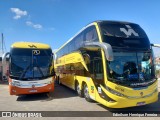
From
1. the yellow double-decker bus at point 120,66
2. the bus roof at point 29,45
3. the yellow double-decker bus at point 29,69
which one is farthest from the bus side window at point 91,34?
the bus roof at point 29,45

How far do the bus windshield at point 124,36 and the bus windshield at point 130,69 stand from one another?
1.40ft

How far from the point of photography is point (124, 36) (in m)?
8.89

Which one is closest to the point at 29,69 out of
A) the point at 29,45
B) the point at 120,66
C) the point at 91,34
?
the point at 29,45

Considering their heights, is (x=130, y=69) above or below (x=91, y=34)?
below

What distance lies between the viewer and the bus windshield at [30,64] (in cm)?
1188

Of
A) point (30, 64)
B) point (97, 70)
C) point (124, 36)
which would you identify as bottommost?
point (97, 70)

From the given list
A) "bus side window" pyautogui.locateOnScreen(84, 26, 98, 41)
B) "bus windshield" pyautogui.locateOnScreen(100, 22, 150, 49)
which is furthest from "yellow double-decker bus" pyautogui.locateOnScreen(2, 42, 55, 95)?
"bus windshield" pyautogui.locateOnScreen(100, 22, 150, 49)

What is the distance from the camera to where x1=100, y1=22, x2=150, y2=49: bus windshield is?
859 cm

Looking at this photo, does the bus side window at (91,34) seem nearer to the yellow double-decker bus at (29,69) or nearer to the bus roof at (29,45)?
the yellow double-decker bus at (29,69)

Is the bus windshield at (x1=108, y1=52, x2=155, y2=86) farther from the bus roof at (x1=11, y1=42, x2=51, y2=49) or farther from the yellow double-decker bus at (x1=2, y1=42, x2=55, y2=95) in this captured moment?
the bus roof at (x1=11, y1=42, x2=51, y2=49)

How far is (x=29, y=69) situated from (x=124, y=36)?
20.2 feet

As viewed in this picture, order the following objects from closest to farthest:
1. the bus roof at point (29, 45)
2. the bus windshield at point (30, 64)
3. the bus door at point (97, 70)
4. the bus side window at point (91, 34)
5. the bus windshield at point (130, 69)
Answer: the bus windshield at point (130, 69), the bus door at point (97, 70), the bus side window at point (91, 34), the bus windshield at point (30, 64), the bus roof at point (29, 45)

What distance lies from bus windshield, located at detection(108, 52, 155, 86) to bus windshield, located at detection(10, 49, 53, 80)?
5.48 metres

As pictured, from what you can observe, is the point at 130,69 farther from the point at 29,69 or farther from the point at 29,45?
the point at 29,45
